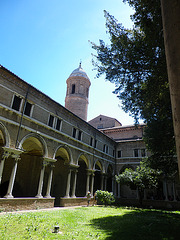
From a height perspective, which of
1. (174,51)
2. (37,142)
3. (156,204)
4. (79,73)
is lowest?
(156,204)

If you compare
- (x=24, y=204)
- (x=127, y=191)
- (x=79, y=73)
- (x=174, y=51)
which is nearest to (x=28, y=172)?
(x=24, y=204)

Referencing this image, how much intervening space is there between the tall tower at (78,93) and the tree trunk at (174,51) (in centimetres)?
→ 2899

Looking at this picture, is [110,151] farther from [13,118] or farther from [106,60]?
[106,60]

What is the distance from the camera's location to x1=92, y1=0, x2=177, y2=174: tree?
766cm

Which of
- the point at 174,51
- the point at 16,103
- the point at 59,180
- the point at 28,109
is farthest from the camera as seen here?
the point at 59,180

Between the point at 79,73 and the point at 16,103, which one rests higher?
the point at 79,73

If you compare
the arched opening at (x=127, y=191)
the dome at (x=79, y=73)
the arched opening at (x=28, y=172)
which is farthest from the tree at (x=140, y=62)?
the dome at (x=79, y=73)

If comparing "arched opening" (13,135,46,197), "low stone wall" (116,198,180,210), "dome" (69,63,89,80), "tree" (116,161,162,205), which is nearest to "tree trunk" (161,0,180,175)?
"arched opening" (13,135,46,197)

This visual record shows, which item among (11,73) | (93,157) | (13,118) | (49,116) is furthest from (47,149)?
(93,157)

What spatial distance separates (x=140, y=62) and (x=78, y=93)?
2397 centimetres

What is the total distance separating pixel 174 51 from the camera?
85.7 inches

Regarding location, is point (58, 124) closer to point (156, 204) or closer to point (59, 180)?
point (59, 180)

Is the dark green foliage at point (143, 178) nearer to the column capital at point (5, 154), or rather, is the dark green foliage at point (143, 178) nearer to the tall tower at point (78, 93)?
the column capital at point (5, 154)

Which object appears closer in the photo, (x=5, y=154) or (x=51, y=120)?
(x=5, y=154)
